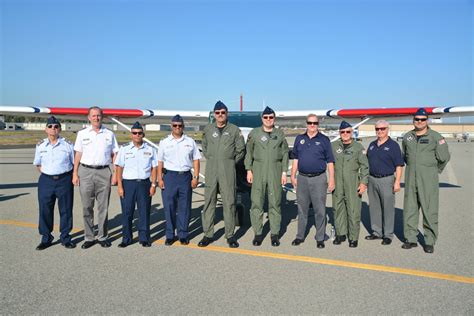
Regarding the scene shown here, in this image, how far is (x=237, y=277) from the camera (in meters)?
3.57

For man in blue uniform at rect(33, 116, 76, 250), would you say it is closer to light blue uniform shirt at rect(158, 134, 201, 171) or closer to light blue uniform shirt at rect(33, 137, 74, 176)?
light blue uniform shirt at rect(33, 137, 74, 176)

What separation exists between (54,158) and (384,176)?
412cm

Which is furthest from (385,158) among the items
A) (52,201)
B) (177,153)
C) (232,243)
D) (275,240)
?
Result: (52,201)

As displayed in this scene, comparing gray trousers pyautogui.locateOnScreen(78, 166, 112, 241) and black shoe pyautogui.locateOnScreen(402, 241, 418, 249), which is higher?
gray trousers pyautogui.locateOnScreen(78, 166, 112, 241)

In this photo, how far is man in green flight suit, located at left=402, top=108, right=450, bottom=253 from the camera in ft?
14.5

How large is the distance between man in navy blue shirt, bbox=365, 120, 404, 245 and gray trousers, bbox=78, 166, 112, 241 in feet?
11.1

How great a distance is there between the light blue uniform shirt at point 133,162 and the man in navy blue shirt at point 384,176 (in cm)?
291

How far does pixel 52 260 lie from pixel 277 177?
9.05ft

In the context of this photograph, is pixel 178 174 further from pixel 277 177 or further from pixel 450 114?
pixel 450 114

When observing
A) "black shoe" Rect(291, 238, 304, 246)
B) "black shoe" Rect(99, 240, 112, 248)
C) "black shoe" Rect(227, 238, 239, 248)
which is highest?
"black shoe" Rect(99, 240, 112, 248)

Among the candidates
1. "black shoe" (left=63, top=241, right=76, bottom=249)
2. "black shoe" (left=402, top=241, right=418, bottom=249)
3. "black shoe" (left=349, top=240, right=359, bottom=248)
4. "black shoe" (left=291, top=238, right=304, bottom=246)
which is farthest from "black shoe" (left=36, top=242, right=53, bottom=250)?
"black shoe" (left=402, top=241, right=418, bottom=249)

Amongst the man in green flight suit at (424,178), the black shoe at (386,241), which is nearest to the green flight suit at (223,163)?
the black shoe at (386,241)

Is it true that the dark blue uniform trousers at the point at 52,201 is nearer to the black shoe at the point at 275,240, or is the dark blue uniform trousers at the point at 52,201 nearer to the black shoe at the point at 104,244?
the black shoe at the point at 104,244

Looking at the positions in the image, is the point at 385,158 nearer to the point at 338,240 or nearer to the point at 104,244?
the point at 338,240
